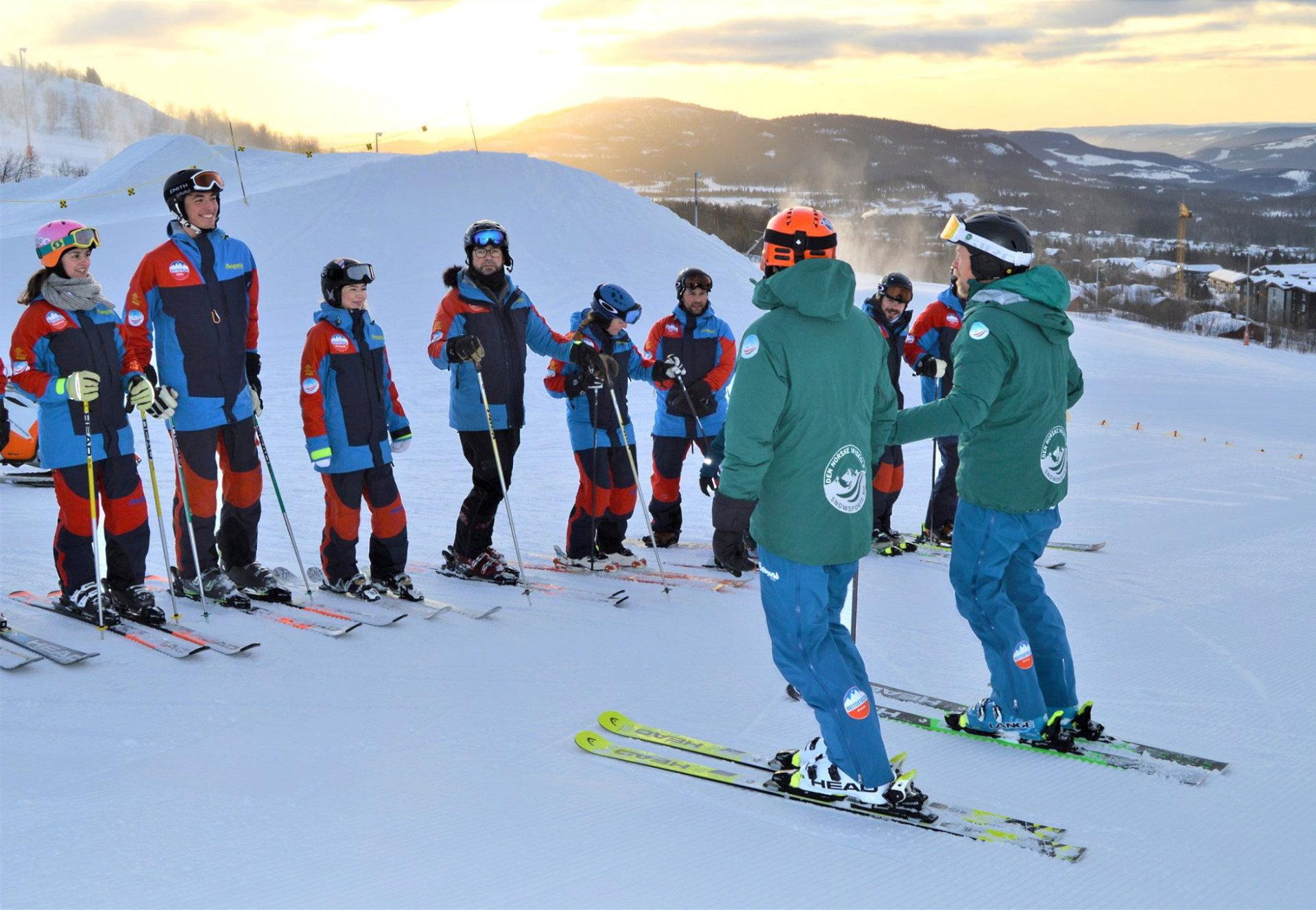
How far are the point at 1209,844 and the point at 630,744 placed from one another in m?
1.81

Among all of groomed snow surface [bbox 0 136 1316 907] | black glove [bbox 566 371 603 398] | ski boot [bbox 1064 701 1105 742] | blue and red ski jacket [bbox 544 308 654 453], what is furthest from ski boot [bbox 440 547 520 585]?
ski boot [bbox 1064 701 1105 742]

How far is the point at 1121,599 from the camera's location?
5930 millimetres

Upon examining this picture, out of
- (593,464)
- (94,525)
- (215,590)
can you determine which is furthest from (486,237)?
(94,525)

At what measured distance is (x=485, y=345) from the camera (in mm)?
5984

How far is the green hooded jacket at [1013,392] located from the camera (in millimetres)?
3621

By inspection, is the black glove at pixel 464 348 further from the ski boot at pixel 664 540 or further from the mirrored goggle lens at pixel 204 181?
the ski boot at pixel 664 540

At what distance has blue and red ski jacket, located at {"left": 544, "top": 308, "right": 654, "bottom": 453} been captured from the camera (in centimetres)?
653

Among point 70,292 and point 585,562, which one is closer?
point 70,292

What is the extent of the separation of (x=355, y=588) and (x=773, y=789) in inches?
117

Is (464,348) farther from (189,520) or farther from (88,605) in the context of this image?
(88,605)

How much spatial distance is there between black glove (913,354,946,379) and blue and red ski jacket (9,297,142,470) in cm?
437

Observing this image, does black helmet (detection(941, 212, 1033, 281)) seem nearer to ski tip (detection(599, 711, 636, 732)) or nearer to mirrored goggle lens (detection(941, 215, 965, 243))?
mirrored goggle lens (detection(941, 215, 965, 243))

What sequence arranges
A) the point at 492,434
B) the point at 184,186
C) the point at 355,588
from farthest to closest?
the point at 492,434
the point at 355,588
the point at 184,186

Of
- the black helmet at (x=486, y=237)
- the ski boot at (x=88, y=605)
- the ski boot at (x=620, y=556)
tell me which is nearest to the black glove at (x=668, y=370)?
the ski boot at (x=620, y=556)
